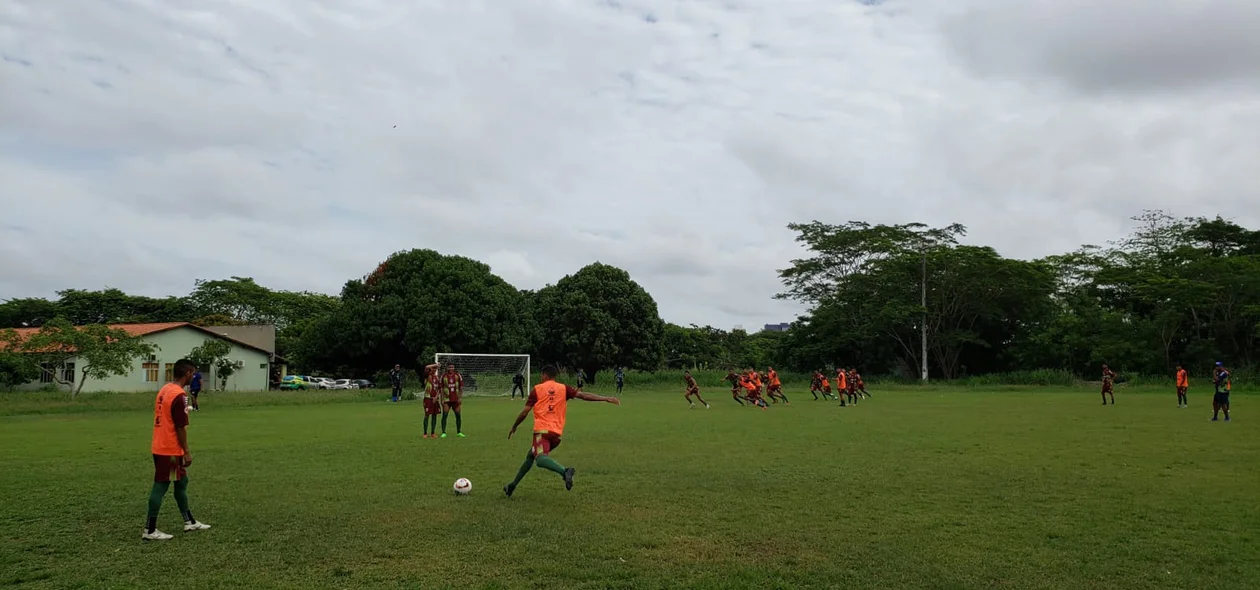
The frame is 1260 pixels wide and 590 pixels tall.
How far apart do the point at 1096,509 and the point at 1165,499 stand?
1.33 meters

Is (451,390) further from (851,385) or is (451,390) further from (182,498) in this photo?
(851,385)

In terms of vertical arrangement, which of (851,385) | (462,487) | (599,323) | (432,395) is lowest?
(462,487)

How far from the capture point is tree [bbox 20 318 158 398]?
34562mm

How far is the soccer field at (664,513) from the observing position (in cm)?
673

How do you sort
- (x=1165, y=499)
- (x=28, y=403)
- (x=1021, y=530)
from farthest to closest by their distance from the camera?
(x=28, y=403)
(x=1165, y=499)
(x=1021, y=530)

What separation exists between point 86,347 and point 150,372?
15.4 m

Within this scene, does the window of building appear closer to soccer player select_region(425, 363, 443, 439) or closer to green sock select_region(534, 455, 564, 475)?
soccer player select_region(425, 363, 443, 439)

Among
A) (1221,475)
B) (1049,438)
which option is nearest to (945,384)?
(1049,438)

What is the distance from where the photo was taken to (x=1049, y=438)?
1750cm

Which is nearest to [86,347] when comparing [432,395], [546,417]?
[432,395]

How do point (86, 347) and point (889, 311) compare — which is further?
point (889, 311)

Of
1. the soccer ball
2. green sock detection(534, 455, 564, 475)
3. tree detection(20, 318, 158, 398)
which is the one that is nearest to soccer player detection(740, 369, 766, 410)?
the soccer ball

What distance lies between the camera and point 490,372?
152 feet

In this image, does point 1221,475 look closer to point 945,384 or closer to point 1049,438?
point 1049,438
